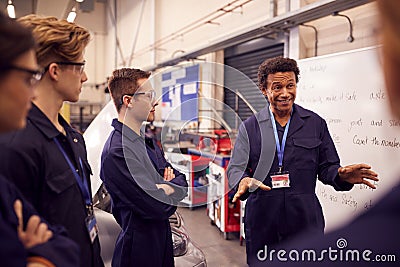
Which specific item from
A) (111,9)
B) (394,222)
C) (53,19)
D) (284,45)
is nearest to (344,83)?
(284,45)

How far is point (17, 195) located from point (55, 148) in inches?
7.8

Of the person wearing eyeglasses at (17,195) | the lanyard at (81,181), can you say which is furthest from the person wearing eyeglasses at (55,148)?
the person wearing eyeglasses at (17,195)

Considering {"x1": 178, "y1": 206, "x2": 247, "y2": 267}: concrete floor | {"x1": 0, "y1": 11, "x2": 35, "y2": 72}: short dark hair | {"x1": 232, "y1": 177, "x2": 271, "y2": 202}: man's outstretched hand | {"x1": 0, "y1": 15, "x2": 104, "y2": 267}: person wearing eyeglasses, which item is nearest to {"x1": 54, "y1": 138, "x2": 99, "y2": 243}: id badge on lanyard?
{"x1": 0, "y1": 15, "x2": 104, "y2": 267}: person wearing eyeglasses

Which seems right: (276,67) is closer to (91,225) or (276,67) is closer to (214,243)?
(91,225)

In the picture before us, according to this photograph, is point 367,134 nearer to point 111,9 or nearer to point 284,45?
point 284,45

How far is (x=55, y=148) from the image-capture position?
2.95 feet

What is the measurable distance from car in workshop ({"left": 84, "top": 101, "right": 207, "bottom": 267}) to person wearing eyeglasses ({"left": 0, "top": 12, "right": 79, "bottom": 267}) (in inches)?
43.3

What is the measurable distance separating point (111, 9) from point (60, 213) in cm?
400

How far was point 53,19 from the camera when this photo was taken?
912 millimetres

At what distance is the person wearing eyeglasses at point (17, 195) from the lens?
1.79ft

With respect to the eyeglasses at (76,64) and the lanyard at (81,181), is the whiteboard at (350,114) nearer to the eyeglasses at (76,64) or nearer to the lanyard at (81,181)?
the lanyard at (81,181)

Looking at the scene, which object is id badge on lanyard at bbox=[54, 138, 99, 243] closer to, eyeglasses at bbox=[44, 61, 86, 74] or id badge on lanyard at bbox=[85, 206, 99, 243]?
id badge on lanyard at bbox=[85, 206, 99, 243]

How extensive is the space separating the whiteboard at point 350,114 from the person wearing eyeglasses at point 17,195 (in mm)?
1697

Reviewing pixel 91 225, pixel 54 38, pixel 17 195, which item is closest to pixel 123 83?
pixel 54 38
